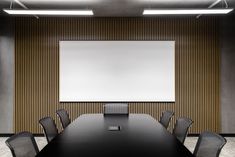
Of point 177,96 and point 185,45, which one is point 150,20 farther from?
point 177,96

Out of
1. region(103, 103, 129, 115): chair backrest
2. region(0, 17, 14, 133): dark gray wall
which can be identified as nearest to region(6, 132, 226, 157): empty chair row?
region(103, 103, 129, 115): chair backrest

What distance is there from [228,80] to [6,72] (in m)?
5.87

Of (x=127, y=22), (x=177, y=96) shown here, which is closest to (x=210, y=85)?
(x=177, y=96)

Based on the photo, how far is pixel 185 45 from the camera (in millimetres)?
7301

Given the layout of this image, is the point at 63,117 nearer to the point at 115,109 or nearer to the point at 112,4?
the point at 115,109

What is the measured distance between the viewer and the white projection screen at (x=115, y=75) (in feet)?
23.9

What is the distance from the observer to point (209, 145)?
2.69 meters

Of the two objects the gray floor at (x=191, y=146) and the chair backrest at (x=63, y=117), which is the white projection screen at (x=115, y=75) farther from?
the chair backrest at (x=63, y=117)

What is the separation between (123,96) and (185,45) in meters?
2.13

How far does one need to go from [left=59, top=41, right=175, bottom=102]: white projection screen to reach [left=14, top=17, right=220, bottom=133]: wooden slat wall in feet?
→ 0.56

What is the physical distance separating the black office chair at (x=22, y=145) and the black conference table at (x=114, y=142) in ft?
0.41

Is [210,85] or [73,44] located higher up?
[73,44]

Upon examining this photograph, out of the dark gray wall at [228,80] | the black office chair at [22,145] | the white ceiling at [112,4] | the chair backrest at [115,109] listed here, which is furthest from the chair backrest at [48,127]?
the dark gray wall at [228,80]

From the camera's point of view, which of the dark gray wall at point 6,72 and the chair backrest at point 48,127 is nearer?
the chair backrest at point 48,127
